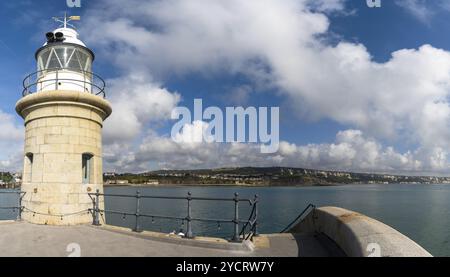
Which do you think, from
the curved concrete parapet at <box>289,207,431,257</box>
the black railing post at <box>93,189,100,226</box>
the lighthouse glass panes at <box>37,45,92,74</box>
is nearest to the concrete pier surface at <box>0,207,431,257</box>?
the curved concrete parapet at <box>289,207,431,257</box>

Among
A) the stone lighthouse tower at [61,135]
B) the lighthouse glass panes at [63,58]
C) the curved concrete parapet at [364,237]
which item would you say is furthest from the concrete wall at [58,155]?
the curved concrete parapet at [364,237]

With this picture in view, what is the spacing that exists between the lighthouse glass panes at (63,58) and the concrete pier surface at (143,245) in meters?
4.96

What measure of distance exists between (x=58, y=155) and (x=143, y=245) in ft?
15.2

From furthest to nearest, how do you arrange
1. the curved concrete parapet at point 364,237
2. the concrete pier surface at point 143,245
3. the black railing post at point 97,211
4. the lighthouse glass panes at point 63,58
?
the lighthouse glass panes at point 63,58 < the black railing post at point 97,211 < the concrete pier surface at point 143,245 < the curved concrete parapet at point 364,237

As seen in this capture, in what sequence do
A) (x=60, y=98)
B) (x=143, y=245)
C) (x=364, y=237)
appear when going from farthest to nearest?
(x=60, y=98) < (x=143, y=245) < (x=364, y=237)

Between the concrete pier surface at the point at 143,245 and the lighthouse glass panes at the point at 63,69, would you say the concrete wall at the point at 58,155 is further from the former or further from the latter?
the concrete pier surface at the point at 143,245

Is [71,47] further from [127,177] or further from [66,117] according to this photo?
[127,177]

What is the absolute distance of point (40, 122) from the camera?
9938 millimetres

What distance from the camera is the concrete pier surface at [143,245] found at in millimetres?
6211

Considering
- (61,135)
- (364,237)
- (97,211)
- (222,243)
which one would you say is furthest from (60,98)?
(364,237)

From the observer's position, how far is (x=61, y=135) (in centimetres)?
974

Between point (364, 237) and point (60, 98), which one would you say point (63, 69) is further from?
point (364, 237)

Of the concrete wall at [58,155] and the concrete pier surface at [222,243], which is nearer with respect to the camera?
the concrete pier surface at [222,243]
